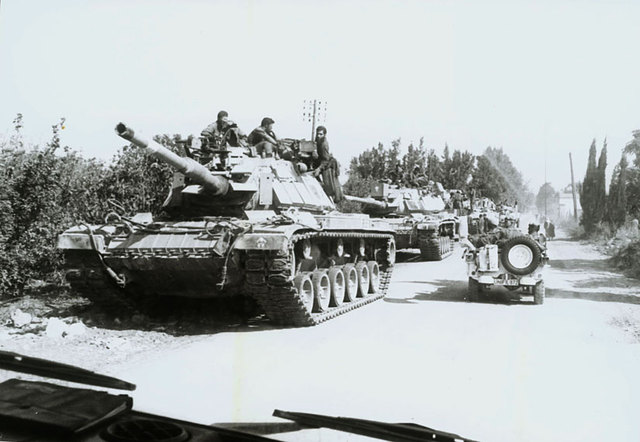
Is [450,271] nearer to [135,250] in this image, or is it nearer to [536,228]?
[536,228]

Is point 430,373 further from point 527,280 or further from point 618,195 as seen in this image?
point 618,195

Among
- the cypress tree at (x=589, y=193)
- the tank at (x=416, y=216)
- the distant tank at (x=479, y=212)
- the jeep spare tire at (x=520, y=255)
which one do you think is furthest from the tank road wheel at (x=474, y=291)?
the tank at (x=416, y=216)

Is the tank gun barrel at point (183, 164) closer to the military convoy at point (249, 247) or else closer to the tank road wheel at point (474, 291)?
the military convoy at point (249, 247)

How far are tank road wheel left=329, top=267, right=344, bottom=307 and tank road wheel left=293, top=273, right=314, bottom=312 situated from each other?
2.89 ft

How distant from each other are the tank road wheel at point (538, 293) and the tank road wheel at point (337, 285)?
311cm

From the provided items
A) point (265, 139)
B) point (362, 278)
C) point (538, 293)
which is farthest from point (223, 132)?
point (538, 293)

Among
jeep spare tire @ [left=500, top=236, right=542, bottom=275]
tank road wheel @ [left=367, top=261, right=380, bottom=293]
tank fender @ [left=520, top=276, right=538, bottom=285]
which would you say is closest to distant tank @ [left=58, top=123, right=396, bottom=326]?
tank road wheel @ [left=367, top=261, right=380, bottom=293]

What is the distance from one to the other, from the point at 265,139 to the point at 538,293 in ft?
16.8

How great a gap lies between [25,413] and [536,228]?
1251 cm

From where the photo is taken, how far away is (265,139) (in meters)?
10.6

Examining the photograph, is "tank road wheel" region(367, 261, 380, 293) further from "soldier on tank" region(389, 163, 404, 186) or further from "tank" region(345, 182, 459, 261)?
"soldier on tank" region(389, 163, 404, 186)

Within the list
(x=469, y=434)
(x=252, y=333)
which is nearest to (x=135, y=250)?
(x=252, y=333)

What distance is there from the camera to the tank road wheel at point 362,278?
11.6 m

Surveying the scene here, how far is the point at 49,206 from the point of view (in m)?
10.1
